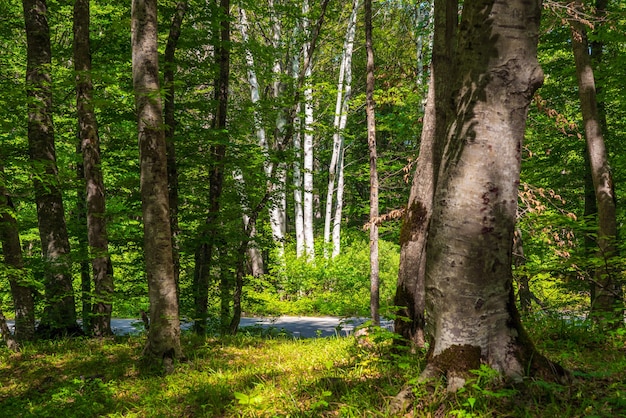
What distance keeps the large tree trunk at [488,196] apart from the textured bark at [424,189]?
2.05 m

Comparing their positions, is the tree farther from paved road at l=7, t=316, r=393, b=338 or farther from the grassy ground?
paved road at l=7, t=316, r=393, b=338

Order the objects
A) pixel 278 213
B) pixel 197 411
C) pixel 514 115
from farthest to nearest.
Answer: pixel 278 213 → pixel 197 411 → pixel 514 115

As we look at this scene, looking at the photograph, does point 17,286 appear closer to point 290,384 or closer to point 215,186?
point 215,186

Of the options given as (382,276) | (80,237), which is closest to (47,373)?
(80,237)

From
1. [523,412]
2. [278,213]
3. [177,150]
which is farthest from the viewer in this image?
[278,213]

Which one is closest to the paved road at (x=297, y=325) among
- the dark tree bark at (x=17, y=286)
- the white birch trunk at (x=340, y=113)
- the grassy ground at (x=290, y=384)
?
the dark tree bark at (x=17, y=286)

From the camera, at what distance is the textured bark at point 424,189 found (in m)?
5.06

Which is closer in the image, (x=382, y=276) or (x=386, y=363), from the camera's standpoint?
(x=386, y=363)

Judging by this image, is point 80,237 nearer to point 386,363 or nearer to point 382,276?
point 386,363

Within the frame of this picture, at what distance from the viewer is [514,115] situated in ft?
9.31

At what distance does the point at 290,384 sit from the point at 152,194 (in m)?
3.25

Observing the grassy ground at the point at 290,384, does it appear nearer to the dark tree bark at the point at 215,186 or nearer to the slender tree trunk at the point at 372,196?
the slender tree trunk at the point at 372,196

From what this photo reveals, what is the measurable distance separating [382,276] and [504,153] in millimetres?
17017

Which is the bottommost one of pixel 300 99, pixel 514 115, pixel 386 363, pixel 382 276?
pixel 382 276
